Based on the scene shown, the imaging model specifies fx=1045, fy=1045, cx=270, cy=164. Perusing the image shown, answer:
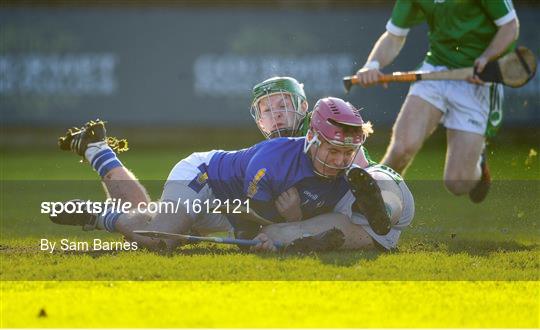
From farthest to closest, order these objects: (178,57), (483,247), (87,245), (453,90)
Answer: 1. (178,57)
2. (453,90)
3. (483,247)
4. (87,245)

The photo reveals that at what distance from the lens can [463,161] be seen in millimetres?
7746

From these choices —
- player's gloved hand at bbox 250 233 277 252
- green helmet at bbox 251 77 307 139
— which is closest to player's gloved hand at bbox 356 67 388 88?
green helmet at bbox 251 77 307 139

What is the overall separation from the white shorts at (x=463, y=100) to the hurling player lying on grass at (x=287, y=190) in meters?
1.69

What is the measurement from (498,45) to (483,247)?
159 cm

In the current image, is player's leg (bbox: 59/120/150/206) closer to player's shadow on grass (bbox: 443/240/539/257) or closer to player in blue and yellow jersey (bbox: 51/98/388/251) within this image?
player in blue and yellow jersey (bbox: 51/98/388/251)

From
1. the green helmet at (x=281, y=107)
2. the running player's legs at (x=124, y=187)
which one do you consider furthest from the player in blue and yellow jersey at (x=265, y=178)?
the green helmet at (x=281, y=107)

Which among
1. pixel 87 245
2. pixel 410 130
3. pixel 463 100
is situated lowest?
pixel 87 245

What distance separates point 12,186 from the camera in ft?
35.3

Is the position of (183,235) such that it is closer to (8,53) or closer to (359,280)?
(359,280)

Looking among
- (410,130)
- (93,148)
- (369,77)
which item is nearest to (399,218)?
(369,77)

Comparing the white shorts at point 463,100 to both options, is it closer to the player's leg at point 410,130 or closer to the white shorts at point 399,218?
the player's leg at point 410,130

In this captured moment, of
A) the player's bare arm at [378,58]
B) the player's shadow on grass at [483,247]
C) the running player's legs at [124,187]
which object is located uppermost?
the player's bare arm at [378,58]

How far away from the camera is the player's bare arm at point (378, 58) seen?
6.89 m

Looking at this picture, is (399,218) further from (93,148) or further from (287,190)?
(93,148)
